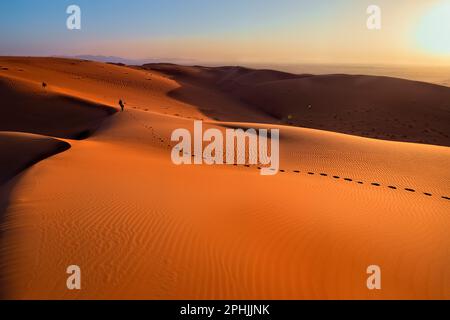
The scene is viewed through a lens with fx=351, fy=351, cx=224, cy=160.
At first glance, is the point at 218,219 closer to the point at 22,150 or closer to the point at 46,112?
the point at 22,150

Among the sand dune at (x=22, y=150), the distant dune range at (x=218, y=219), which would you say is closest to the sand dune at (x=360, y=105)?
the distant dune range at (x=218, y=219)

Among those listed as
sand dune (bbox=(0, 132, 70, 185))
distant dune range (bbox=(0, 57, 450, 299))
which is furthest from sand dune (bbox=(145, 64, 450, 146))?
sand dune (bbox=(0, 132, 70, 185))

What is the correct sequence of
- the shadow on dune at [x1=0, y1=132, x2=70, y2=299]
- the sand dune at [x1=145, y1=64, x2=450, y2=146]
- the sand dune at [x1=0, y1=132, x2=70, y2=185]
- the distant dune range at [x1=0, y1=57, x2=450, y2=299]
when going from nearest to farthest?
the distant dune range at [x1=0, y1=57, x2=450, y2=299]
the shadow on dune at [x1=0, y1=132, x2=70, y2=299]
the sand dune at [x1=0, y1=132, x2=70, y2=185]
the sand dune at [x1=145, y1=64, x2=450, y2=146]

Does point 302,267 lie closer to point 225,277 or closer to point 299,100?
point 225,277

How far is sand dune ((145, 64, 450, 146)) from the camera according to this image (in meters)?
27.1

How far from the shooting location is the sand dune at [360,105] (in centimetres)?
2711

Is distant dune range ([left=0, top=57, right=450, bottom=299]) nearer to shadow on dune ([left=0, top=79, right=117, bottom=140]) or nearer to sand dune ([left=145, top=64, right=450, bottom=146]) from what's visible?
shadow on dune ([left=0, top=79, right=117, bottom=140])

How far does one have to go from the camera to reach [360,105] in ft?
113

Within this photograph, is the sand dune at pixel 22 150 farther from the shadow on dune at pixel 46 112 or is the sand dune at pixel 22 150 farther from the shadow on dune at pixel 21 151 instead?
the shadow on dune at pixel 46 112

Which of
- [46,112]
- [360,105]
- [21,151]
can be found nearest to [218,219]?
[21,151]

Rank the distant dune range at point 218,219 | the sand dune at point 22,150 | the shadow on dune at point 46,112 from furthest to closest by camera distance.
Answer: the shadow on dune at point 46,112
the sand dune at point 22,150
the distant dune range at point 218,219

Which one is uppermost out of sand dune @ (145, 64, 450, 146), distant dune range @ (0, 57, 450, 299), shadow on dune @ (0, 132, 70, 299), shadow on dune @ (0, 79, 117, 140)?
sand dune @ (145, 64, 450, 146)
